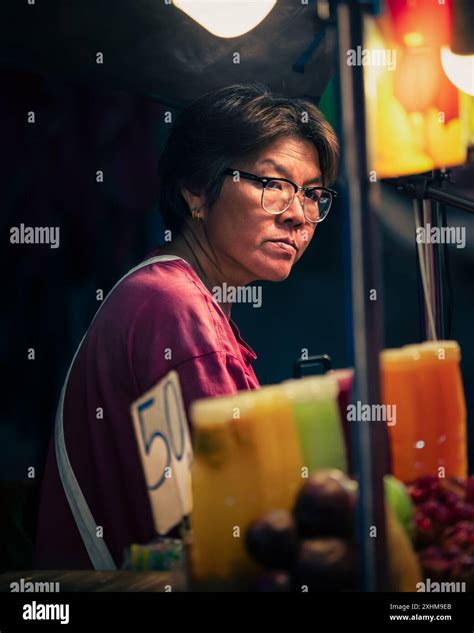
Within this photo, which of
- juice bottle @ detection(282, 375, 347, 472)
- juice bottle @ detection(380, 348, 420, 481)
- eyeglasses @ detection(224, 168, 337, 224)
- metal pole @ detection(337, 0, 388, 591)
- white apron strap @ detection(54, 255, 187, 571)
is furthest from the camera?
eyeglasses @ detection(224, 168, 337, 224)

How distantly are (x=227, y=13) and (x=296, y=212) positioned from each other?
0.51 metres

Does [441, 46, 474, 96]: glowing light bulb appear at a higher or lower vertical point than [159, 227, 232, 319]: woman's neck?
higher

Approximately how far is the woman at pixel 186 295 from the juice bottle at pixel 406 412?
275 millimetres

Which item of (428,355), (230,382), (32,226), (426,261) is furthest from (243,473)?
(32,226)

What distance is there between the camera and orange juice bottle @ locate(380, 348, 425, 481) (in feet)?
4.87

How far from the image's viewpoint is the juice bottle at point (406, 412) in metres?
1.49

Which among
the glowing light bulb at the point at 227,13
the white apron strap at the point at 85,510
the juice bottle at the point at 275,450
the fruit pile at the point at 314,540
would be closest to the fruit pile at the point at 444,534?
the fruit pile at the point at 314,540

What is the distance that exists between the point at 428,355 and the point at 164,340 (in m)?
0.48

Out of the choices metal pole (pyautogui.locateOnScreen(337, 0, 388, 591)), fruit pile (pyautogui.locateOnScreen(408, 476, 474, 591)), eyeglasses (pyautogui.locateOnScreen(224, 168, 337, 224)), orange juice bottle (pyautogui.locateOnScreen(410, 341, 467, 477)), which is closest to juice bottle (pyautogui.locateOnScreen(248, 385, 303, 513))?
metal pole (pyautogui.locateOnScreen(337, 0, 388, 591))

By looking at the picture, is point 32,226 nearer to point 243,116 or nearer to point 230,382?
point 243,116

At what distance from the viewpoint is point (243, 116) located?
1.83 m

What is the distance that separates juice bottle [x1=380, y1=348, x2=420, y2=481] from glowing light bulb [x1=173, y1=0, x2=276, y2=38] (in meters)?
0.93

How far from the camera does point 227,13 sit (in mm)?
1944

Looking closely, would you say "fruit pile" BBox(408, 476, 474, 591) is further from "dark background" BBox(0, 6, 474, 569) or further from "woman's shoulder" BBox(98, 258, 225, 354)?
"dark background" BBox(0, 6, 474, 569)
